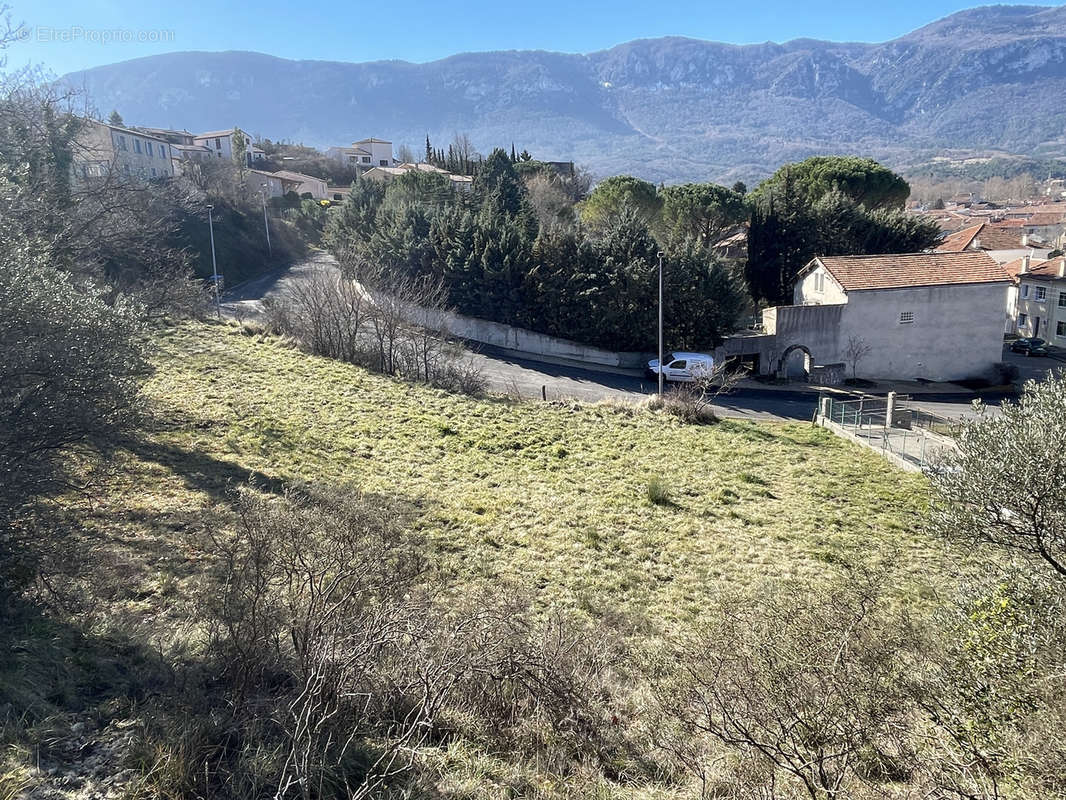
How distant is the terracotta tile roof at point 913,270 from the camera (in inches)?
1236

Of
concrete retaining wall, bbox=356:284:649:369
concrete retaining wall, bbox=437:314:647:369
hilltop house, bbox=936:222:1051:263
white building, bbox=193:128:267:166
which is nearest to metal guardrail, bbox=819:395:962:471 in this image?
concrete retaining wall, bbox=437:314:647:369

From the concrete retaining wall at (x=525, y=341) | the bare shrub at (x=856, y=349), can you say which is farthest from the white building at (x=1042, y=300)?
the concrete retaining wall at (x=525, y=341)

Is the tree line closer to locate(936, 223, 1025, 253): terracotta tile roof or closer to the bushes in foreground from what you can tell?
locate(936, 223, 1025, 253): terracotta tile roof

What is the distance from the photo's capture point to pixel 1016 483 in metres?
6.20

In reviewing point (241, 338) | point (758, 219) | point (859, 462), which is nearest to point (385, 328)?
point (241, 338)

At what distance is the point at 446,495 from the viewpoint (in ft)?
46.3

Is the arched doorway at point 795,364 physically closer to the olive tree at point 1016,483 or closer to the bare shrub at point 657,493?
the bare shrub at point 657,493

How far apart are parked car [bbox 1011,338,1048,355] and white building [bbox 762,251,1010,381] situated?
1078 cm

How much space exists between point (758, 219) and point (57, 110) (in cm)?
3598

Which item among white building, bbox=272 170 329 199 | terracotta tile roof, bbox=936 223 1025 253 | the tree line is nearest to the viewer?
the tree line

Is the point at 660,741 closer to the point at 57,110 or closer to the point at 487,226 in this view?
the point at 57,110

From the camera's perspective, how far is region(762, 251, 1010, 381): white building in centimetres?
3148

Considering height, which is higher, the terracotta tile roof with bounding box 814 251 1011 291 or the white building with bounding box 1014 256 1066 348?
the terracotta tile roof with bounding box 814 251 1011 291

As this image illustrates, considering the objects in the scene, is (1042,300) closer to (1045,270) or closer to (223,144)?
(1045,270)
